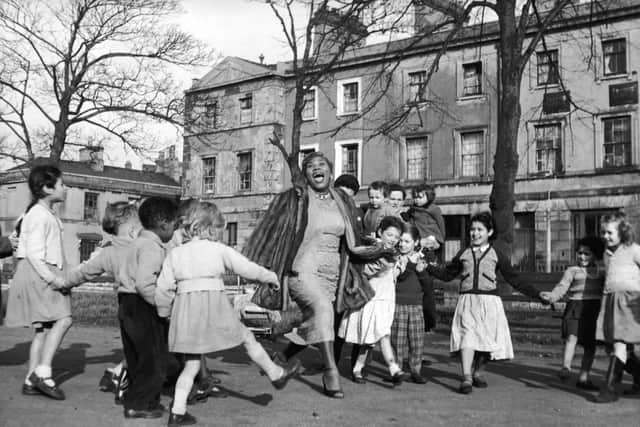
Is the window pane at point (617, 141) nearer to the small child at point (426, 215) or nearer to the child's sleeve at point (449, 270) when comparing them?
the small child at point (426, 215)

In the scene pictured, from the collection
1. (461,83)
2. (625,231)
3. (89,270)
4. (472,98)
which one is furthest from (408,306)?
(461,83)

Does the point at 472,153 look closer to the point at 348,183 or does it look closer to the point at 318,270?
the point at 348,183

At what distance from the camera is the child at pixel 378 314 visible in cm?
724

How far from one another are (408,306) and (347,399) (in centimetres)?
171

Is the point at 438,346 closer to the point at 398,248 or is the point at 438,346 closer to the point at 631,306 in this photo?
the point at 398,248

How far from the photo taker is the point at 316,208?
7086 millimetres

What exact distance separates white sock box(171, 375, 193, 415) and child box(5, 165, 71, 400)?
1.56 metres

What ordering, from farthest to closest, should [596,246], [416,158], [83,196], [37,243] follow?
1. [83,196]
2. [416,158]
3. [596,246]
4. [37,243]

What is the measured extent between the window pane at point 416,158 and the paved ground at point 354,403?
25.3 meters

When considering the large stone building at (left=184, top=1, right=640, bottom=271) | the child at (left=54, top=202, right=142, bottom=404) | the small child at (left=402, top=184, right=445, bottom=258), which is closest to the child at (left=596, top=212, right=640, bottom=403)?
the small child at (left=402, top=184, right=445, bottom=258)

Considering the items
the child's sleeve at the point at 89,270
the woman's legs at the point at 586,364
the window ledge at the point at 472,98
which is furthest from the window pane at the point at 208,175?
the child's sleeve at the point at 89,270

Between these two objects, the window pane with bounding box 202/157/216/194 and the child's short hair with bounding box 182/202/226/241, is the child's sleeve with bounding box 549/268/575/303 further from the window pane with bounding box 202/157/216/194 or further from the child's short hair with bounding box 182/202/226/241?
the window pane with bounding box 202/157/216/194

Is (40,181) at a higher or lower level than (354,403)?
higher

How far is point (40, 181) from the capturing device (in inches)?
262
